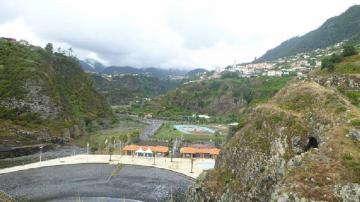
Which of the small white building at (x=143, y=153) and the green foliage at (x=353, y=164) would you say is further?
the small white building at (x=143, y=153)

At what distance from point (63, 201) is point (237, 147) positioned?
37.0 metres

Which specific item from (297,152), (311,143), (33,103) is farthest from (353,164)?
(33,103)

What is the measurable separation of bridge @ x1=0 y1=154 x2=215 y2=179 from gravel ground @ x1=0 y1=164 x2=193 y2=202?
9.83 ft

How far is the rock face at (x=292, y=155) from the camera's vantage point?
34938 millimetres

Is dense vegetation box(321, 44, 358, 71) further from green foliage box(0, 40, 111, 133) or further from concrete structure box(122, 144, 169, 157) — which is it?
green foliage box(0, 40, 111, 133)

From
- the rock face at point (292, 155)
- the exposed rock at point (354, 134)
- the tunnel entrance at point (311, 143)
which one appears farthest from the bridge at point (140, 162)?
the exposed rock at point (354, 134)

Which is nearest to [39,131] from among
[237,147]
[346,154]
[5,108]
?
[5,108]

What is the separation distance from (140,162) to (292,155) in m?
74.2

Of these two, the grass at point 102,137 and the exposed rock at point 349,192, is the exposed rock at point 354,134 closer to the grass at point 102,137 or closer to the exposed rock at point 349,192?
the exposed rock at point 349,192

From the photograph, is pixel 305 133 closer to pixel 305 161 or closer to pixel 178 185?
pixel 305 161

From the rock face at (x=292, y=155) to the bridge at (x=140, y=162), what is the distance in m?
44.3

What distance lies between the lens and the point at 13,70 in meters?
166

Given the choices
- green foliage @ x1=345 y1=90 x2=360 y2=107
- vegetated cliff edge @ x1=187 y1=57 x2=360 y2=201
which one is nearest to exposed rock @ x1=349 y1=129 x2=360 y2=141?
vegetated cliff edge @ x1=187 y1=57 x2=360 y2=201

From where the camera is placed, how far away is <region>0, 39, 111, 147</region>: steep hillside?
140m
